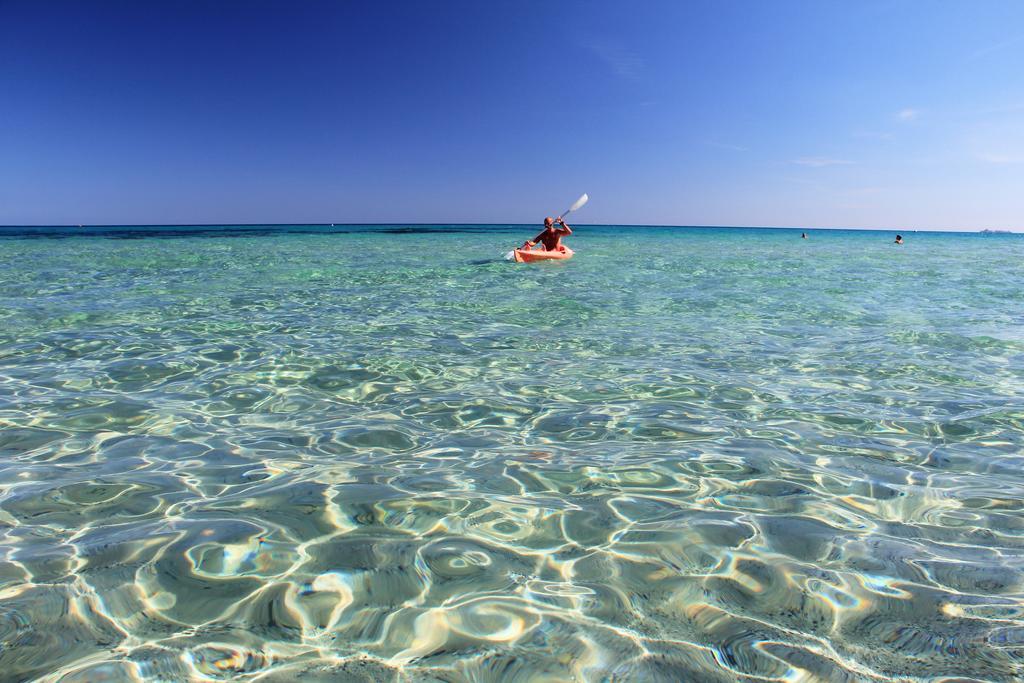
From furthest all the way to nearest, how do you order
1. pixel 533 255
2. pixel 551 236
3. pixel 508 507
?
pixel 551 236
pixel 533 255
pixel 508 507

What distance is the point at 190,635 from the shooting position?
7.52 ft

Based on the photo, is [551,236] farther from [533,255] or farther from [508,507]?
[508,507]

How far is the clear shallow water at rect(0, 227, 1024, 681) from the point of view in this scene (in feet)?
7.41

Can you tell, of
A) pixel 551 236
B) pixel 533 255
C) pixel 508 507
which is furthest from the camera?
pixel 551 236

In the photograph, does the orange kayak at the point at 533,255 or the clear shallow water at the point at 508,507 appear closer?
the clear shallow water at the point at 508,507

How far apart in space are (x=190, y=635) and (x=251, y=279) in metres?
16.2

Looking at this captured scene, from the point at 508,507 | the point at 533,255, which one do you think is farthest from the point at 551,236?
the point at 508,507

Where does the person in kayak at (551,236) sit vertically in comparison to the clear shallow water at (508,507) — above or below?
above

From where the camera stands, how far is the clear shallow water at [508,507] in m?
2.26

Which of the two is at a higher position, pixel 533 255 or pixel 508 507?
pixel 533 255

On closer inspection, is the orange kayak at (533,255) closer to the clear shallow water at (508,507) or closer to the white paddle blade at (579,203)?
the white paddle blade at (579,203)

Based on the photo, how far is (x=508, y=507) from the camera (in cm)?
348

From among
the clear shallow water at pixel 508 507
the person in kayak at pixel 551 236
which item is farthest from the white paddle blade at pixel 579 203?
the clear shallow water at pixel 508 507

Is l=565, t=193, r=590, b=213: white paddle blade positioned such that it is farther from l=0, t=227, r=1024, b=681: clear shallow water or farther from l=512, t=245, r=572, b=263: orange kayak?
l=0, t=227, r=1024, b=681: clear shallow water
